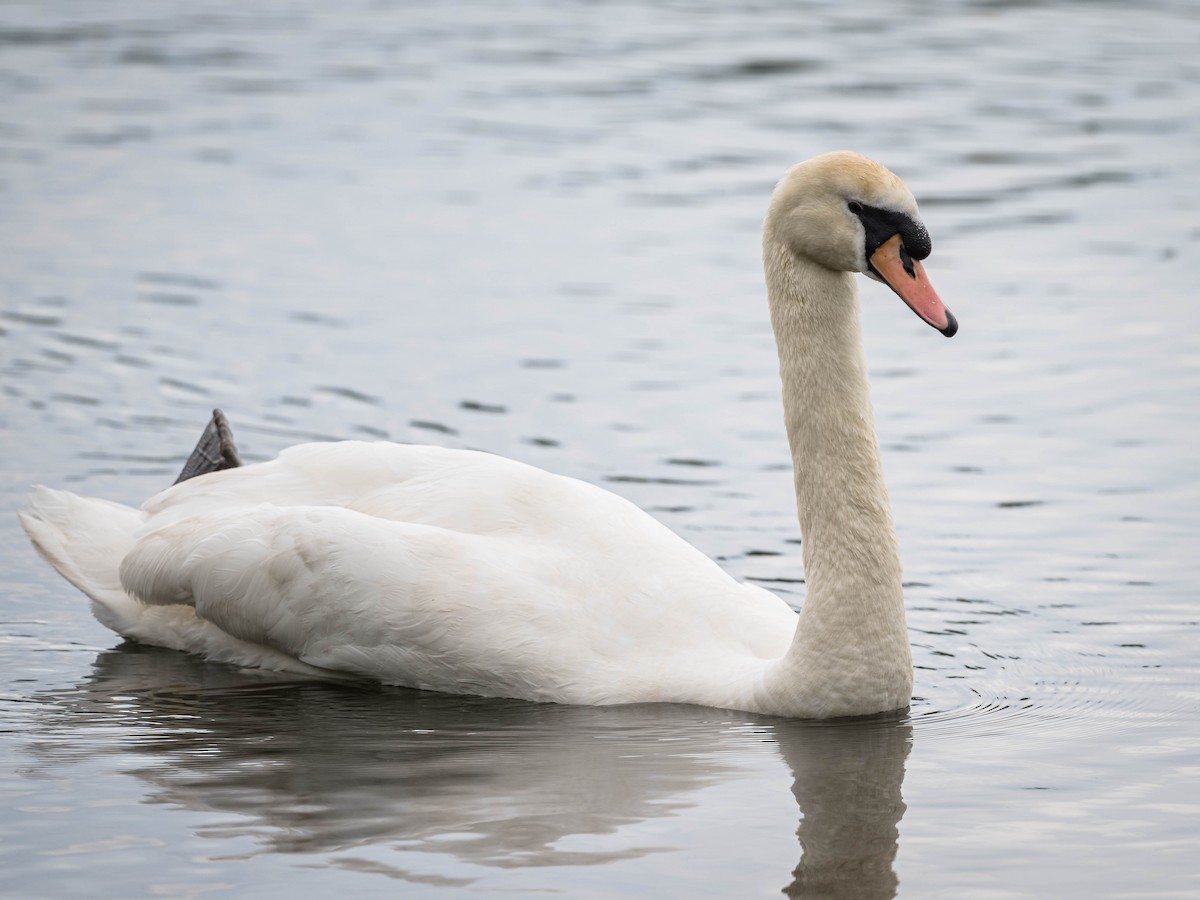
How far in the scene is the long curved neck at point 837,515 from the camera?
7.34m

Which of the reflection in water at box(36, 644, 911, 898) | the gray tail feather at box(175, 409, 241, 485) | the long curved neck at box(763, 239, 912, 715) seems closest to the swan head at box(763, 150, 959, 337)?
the long curved neck at box(763, 239, 912, 715)

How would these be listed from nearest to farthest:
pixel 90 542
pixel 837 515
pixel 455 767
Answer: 1. pixel 455 767
2. pixel 837 515
3. pixel 90 542

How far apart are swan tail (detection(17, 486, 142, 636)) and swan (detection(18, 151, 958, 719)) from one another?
254mm

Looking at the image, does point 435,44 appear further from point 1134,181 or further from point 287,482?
point 287,482

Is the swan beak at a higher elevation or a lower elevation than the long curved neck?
higher

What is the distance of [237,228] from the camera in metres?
16.8

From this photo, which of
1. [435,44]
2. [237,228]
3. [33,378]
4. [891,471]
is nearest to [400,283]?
[237,228]

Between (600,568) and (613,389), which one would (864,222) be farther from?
(613,389)

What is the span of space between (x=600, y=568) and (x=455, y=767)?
1074mm

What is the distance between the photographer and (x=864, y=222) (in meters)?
7.22

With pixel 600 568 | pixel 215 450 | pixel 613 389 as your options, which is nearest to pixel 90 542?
pixel 215 450

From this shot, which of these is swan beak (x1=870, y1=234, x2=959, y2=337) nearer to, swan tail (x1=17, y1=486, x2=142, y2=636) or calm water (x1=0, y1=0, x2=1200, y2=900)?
calm water (x1=0, y1=0, x2=1200, y2=900)

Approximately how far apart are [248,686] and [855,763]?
2.48m

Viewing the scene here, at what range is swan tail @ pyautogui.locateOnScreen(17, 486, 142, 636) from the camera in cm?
862
